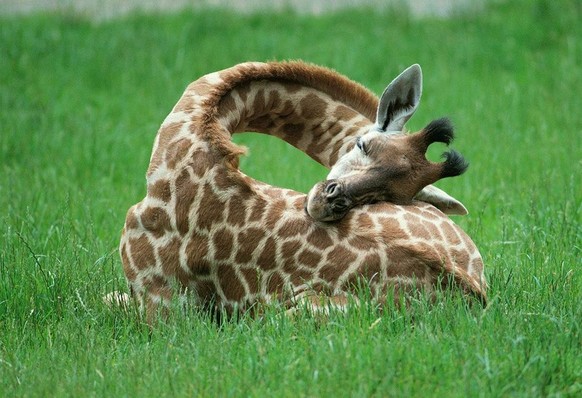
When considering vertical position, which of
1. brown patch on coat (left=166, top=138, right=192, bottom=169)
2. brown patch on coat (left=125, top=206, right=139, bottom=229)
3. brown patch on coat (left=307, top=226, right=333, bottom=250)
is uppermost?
brown patch on coat (left=166, top=138, right=192, bottom=169)

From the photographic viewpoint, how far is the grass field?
453cm

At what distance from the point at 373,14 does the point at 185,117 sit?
294 inches

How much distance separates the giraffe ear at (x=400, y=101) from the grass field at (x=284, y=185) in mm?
935

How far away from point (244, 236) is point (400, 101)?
1087 mm

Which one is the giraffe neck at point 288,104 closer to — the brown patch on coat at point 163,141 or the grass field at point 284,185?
the brown patch on coat at point 163,141

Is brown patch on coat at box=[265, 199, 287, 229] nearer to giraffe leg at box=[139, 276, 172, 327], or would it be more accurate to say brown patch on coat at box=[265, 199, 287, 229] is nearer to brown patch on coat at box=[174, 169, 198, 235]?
brown patch on coat at box=[174, 169, 198, 235]

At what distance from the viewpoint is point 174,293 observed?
537 cm

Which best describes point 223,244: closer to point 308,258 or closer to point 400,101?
point 308,258

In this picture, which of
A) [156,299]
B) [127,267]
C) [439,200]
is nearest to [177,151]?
[127,267]

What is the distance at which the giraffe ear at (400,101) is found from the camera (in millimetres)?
5609

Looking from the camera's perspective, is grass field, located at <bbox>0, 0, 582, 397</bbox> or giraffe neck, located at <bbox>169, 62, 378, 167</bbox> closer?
grass field, located at <bbox>0, 0, 582, 397</bbox>

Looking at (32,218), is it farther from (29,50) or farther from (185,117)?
(29,50)

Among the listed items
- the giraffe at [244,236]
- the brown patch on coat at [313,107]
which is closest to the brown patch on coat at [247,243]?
the giraffe at [244,236]

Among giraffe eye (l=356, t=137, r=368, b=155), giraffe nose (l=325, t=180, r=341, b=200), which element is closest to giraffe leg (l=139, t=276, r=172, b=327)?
giraffe nose (l=325, t=180, r=341, b=200)
